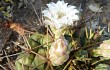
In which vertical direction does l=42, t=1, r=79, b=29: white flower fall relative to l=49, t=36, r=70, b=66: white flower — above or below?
above

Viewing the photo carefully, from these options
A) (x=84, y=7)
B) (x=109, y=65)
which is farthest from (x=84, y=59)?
(x=84, y=7)

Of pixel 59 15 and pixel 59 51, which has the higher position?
pixel 59 15

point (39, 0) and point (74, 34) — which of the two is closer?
point (74, 34)

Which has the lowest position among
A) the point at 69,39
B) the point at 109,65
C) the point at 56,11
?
the point at 109,65

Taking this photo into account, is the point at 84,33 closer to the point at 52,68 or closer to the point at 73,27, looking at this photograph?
the point at 73,27
